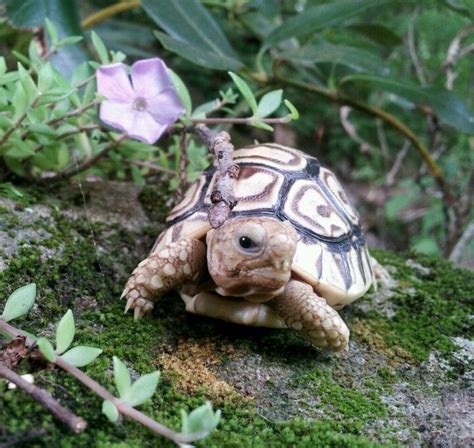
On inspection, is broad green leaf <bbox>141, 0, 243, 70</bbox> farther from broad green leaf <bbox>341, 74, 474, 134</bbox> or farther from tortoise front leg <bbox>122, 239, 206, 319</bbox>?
tortoise front leg <bbox>122, 239, 206, 319</bbox>

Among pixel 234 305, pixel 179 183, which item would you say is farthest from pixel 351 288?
pixel 179 183

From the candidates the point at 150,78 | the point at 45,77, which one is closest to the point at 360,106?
the point at 150,78

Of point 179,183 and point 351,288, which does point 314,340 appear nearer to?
point 351,288

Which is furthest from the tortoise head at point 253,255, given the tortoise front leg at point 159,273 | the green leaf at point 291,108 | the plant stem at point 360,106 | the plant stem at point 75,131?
the plant stem at point 360,106

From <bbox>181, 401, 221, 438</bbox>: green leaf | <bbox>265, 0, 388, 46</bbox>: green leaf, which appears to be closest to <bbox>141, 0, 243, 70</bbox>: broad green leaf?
<bbox>265, 0, 388, 46</bbox>: green leaf

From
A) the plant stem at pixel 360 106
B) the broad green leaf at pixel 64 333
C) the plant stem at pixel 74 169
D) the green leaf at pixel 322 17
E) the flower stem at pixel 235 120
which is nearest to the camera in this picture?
the broad green leaf at pixel 64 333

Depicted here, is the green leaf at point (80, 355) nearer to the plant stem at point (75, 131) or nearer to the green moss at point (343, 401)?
the green moss at point (343, 401)

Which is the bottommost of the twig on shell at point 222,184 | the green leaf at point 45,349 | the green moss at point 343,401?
the green moss at point 343,401
